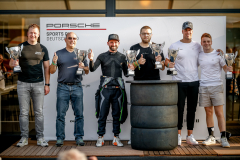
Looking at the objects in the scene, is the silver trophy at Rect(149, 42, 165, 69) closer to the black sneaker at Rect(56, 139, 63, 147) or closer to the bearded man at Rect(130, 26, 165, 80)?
the bearded man at Rect(130, 26, 165, 80)

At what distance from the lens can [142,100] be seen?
12.2ft

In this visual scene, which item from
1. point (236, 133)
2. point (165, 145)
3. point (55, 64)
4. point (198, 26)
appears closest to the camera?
point (165, 145)

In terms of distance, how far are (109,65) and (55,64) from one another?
0.81 m

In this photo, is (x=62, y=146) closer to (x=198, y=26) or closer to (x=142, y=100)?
(x=142, y=100)

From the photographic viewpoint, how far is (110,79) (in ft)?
13.3

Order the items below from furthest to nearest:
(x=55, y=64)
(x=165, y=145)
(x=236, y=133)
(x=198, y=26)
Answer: (x=236, y=133) < (x=198, y=26) < (x=55, y=64) < (x=165, y=145)

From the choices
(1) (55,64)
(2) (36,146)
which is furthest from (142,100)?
(2) (36,146)

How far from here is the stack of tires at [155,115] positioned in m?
3.69

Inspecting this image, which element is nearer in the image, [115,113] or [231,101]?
[115,113]

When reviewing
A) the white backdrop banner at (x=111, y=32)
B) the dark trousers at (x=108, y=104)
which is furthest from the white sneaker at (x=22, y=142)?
the dark trousers at (x=108, y=104)

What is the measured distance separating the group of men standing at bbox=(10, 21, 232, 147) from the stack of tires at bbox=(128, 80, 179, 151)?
397mm

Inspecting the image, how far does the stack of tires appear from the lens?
12.1ft

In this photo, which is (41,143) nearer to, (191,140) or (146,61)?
(146,61)

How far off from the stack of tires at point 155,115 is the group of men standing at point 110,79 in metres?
0.40
